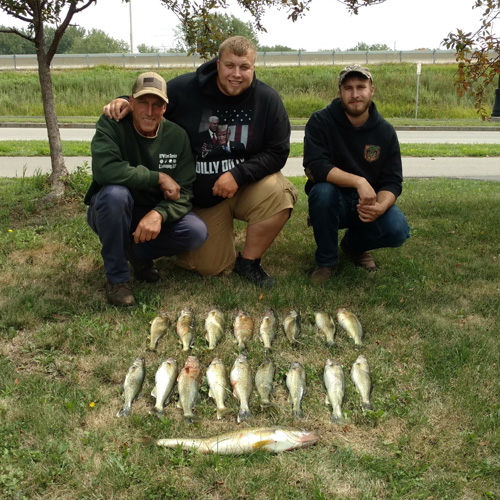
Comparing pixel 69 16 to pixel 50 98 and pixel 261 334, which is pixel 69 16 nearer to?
pixel 50 98

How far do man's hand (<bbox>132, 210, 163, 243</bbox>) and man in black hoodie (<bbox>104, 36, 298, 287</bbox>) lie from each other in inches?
25.3

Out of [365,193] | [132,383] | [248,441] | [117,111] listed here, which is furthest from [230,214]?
[248,441]

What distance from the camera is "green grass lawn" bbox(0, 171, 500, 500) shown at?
8.33ft

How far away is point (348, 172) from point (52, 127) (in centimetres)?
399

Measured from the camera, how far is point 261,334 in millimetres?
3869

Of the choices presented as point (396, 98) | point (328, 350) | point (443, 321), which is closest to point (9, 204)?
point (328, 350)

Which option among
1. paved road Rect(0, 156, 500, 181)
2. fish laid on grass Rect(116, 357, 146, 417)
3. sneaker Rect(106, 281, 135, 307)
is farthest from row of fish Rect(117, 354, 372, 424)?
paved road Rect(0, 156, 500, 181)

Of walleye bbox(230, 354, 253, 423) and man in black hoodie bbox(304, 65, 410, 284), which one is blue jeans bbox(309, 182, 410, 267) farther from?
walleye bbox(230, 354, 253, 423)

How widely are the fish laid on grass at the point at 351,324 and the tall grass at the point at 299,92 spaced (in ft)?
69.8

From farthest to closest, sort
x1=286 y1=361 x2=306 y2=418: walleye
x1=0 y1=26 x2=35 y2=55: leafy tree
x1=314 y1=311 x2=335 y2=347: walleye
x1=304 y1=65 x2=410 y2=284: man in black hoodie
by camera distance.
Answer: x1=0 y1=26 x2=35 y2=55: leafy tree, x1=304 y1=65 x2=410 y2=284: man in black hoodie, x1=314 y1=311 x2=335 y2=347: walleye, x1=286 y1=361 x2=306 y2=418: walleye

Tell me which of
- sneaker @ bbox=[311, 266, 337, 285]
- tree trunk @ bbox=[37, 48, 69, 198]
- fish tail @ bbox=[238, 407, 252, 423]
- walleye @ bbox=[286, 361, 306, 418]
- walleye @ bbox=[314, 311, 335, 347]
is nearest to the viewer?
fish tail @ bbox=[238, 407, 252, 423]

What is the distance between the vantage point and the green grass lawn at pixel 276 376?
8.33 ft

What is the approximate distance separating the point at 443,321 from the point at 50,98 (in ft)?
17.4

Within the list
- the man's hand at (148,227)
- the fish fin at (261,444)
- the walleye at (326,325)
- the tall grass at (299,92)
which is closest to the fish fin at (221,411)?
the fish fin at (261,444)
